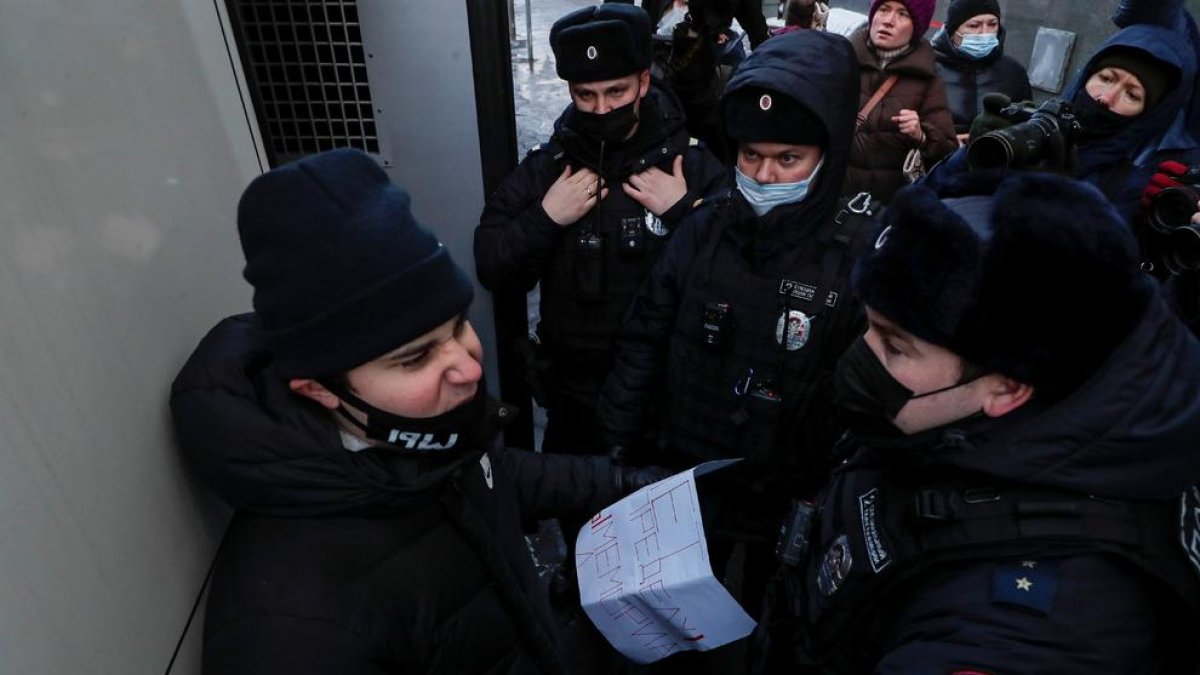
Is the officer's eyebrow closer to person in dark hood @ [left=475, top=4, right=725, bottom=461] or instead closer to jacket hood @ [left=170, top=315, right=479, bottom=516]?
jacket hood @ [left=170, top=315, right=479, bottom=516]

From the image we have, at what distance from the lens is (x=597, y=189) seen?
7.90ft

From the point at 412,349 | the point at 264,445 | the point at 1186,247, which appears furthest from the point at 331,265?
the point at 1186,247

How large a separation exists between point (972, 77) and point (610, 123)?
3002 millimetres

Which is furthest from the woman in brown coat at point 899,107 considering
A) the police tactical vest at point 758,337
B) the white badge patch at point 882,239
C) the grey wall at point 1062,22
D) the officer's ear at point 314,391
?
the grey wall at point 1062,22

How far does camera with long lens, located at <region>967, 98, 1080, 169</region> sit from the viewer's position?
1978 millimetres

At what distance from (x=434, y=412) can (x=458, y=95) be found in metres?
1.38

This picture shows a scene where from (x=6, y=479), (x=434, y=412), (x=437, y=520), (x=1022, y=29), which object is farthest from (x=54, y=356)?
(x=1022, y=29)

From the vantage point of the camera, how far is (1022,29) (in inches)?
284

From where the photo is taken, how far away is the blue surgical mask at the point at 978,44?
4.09 metres

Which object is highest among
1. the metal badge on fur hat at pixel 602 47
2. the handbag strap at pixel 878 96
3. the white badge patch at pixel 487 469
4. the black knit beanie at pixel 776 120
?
the metal badge on fur hat at pixel 602 47

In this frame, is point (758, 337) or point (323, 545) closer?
point (323, 545)

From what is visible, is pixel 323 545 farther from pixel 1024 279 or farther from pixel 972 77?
pixel 972 77

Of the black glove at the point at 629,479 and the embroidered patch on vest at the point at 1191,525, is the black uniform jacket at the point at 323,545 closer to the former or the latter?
the black glove at the point at 629,479

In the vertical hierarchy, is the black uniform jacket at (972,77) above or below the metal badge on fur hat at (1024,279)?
below
